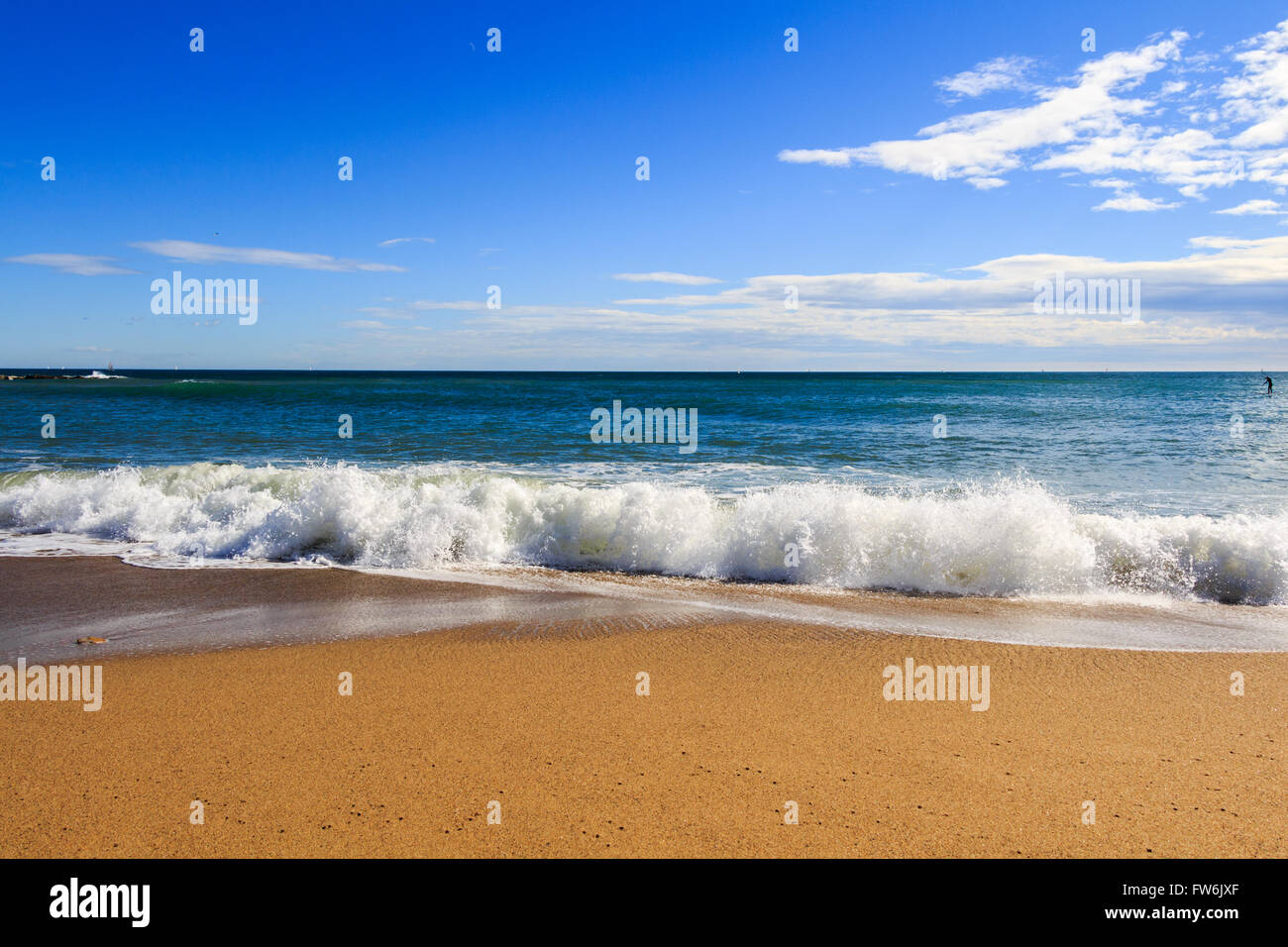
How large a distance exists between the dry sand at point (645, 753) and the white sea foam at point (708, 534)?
2.39 m

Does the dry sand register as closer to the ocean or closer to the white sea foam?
the white sea foam

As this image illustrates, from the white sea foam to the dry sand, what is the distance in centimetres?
239

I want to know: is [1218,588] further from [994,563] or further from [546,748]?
[546,748]

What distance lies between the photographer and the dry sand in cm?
368

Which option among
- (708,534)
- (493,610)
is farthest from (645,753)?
(708,534)

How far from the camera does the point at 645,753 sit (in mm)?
4508

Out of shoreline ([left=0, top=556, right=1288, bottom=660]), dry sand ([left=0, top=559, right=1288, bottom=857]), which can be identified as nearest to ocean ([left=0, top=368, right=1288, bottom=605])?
shoreline ([left=0, top=556, right=1288, bottom=660])

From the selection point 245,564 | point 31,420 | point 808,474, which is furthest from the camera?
point 31,420

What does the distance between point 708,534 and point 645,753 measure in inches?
223

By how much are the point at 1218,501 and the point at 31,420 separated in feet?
128

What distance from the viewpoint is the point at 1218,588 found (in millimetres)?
8414

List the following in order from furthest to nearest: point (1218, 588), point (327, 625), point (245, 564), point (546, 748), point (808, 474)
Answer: point (808, 474), point (245, 564), point (1218, 588), point (327, 625), point (546, 748)
